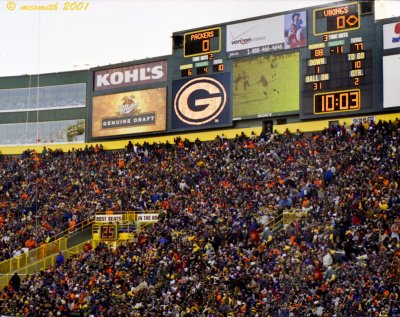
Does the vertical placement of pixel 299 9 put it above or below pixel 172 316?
above

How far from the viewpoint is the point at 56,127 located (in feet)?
143

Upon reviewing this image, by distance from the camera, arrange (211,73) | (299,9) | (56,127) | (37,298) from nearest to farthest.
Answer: (37,298)
(299,9)
(211,73)
(56,127)

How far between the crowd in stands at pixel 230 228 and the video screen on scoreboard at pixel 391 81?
1.10 metres

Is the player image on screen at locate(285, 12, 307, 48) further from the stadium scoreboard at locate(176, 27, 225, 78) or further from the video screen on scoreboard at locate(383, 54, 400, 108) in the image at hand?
the video screen on scoreboard at locate(383, 54, 400, 108)

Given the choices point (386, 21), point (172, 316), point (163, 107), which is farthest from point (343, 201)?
point (163, 107)

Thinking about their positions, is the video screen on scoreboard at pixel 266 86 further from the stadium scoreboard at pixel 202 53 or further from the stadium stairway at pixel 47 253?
the stadium stairway at pixel 47 253

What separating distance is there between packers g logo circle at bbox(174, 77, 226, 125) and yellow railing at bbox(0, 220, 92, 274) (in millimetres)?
6697

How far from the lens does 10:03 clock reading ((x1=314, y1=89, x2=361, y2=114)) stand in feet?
107

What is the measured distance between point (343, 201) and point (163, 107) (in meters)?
13.7

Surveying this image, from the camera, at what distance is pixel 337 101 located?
3294cm

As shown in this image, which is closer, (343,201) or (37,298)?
(343,201)

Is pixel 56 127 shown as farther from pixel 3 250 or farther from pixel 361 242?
pixel 361 242

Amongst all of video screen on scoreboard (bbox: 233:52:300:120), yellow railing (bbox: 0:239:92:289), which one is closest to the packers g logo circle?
video screen on scoreboard (bbox: 233:52:300:120)

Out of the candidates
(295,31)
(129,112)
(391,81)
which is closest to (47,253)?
(129,112)
